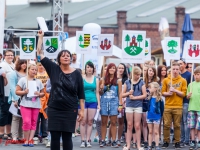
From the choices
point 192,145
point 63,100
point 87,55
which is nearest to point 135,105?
point 192,145

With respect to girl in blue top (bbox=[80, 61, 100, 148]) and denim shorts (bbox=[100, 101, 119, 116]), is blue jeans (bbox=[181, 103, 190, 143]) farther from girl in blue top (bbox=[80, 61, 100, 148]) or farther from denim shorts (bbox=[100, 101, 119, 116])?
girl in blue top (bbox=[80, 61, 100, 148])

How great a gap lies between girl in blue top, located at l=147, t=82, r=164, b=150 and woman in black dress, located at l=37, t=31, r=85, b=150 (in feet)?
14.3

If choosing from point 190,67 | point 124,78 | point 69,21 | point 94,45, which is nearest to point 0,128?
point 124,78

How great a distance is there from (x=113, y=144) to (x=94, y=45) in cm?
691

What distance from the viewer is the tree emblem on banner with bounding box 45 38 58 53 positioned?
1852 cm

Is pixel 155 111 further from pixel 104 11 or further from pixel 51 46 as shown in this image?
pixel 104 11

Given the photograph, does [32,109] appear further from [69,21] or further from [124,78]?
[69,21]

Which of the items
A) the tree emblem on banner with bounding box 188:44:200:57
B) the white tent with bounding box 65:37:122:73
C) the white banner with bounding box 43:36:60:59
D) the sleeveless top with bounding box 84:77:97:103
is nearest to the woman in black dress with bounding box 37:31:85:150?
the sleeveless top with bounding box 84:77:97:103

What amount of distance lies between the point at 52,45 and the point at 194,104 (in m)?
3.70

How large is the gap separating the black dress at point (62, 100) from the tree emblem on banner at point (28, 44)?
5.44 meters

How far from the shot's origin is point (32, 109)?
1709 centimetres

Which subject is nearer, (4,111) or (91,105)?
(91,105)

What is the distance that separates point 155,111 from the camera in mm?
16594

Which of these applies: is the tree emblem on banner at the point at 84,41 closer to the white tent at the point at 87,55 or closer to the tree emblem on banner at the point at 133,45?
the tree emblem on banner at the point at 133,45
